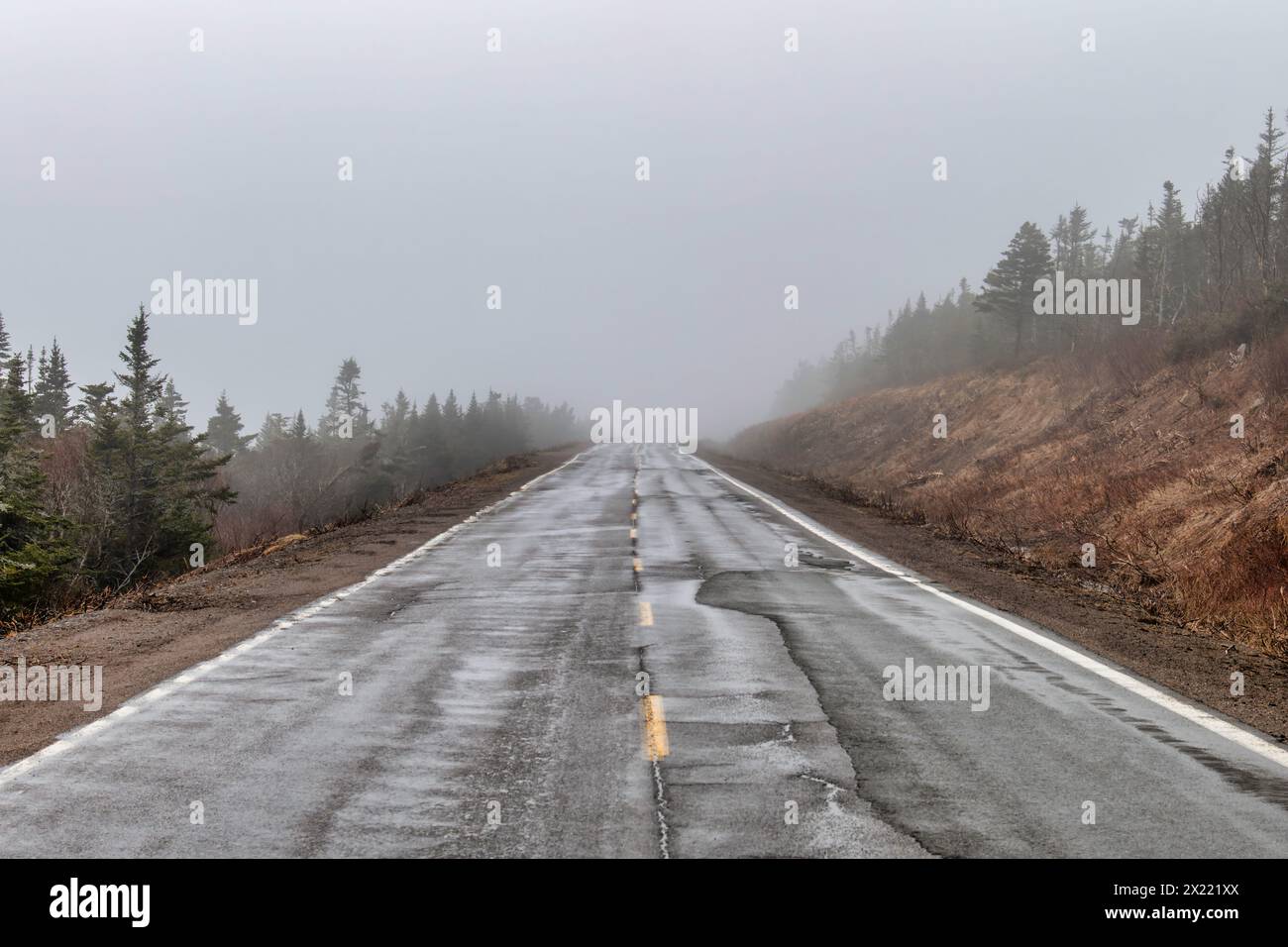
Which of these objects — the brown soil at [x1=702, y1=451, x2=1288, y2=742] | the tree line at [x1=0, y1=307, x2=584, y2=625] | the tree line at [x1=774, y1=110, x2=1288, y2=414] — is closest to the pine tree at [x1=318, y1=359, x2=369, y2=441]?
the tree line at [x1=0, y1=307, x2=584, y2=625]

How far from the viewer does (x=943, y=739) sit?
638 centimetres

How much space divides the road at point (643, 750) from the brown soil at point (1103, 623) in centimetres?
47

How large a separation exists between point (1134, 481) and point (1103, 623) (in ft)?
32.8

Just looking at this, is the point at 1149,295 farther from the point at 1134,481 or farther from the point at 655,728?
the point at 655,728

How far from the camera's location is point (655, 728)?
651 centimetres

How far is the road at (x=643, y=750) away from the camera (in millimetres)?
4711

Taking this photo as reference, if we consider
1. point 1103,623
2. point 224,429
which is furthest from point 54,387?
point 1103,623

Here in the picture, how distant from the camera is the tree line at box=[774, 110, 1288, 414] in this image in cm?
3042

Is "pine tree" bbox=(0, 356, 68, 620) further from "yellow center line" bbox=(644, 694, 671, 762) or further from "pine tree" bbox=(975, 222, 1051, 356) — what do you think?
"pine tree" bbox=(975, 222, 1051, 356)

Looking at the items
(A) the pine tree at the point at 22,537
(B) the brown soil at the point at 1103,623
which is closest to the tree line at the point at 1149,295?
(B) the brown soil at the point at 1103,623

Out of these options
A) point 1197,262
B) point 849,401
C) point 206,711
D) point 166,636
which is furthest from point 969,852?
point 1197,262

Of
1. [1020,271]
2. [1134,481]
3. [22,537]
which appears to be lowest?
[22,537]

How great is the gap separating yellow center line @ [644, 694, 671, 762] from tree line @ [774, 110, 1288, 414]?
24.0 m
